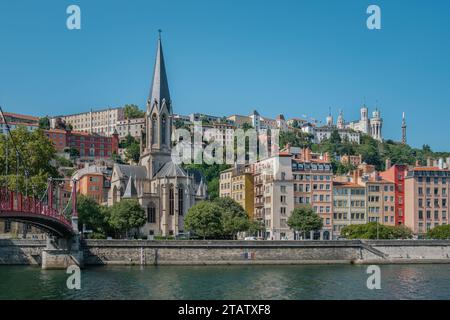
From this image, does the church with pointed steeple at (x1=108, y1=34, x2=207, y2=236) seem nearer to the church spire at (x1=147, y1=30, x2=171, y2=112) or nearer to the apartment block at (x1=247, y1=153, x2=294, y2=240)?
the church spire at (x1=147, y1=30, x2=171, y2=112)

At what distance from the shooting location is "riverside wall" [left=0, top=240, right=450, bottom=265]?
68.9 meters

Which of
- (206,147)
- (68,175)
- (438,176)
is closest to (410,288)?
(438,176)

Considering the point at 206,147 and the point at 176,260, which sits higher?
the point at 206,147

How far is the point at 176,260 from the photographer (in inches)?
2744

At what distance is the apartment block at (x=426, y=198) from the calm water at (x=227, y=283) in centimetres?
2597

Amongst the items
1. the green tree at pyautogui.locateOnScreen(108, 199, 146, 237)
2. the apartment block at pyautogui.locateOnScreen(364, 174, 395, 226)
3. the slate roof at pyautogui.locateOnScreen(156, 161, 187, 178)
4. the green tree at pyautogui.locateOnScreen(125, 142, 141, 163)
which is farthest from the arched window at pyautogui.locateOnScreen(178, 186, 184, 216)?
the green tree at pyautogui.locateOnScreen(125, 142, 141, 163)

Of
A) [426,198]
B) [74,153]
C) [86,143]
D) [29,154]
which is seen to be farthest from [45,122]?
[426,198]

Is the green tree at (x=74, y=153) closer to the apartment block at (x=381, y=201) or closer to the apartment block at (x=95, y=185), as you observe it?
the apartment block at (x=95, y=185)

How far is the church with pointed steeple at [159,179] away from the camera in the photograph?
94.8 m

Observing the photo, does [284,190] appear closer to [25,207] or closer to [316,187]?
[316,187]

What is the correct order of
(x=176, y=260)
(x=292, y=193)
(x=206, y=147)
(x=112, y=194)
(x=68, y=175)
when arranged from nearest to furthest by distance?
(x=176, y=260), (x=292, y=193), (x=112, y=194), (x=68, y=175), (x=206, y=147)

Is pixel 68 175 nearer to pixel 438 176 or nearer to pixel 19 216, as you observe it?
pixel 438 176

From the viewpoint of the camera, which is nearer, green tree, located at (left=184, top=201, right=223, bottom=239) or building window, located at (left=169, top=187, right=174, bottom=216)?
green tree, located at (left=184, top=201, right=223, bottom=239)

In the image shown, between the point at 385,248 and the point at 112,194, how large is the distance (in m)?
43.6
